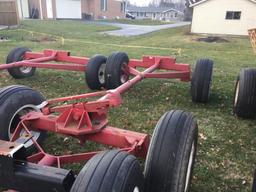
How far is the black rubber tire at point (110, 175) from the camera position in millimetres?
2027

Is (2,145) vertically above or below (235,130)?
above

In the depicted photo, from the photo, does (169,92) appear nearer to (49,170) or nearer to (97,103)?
(97,103)

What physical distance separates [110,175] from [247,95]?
3.79 meters

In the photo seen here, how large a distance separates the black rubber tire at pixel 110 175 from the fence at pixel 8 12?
75.9 feet

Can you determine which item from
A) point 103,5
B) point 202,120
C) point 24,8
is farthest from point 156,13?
point 202,120

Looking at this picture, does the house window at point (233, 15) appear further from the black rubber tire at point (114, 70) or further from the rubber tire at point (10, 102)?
the rubber tire at point (10, 102)

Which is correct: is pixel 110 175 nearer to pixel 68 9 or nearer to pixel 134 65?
pixel 134 65

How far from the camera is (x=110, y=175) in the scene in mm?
2082

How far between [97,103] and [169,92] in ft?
12.6

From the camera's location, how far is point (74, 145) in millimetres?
4383

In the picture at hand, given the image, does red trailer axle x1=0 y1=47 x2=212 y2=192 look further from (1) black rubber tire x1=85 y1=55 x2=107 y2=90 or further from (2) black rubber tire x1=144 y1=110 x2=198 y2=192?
(1) black rubber tire x1=85 y1=55 x2=107 y2=90

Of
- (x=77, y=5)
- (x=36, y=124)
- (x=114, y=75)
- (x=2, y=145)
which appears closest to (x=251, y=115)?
(x=114, y=75)

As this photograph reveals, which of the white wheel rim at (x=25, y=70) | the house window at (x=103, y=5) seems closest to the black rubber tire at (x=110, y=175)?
the white wheel rim at (x=25, y=70)

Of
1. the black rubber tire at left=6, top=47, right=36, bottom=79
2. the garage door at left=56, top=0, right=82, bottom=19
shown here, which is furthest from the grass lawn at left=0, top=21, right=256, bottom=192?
the garage door at left=56, top=0, right=82, bottom=19
